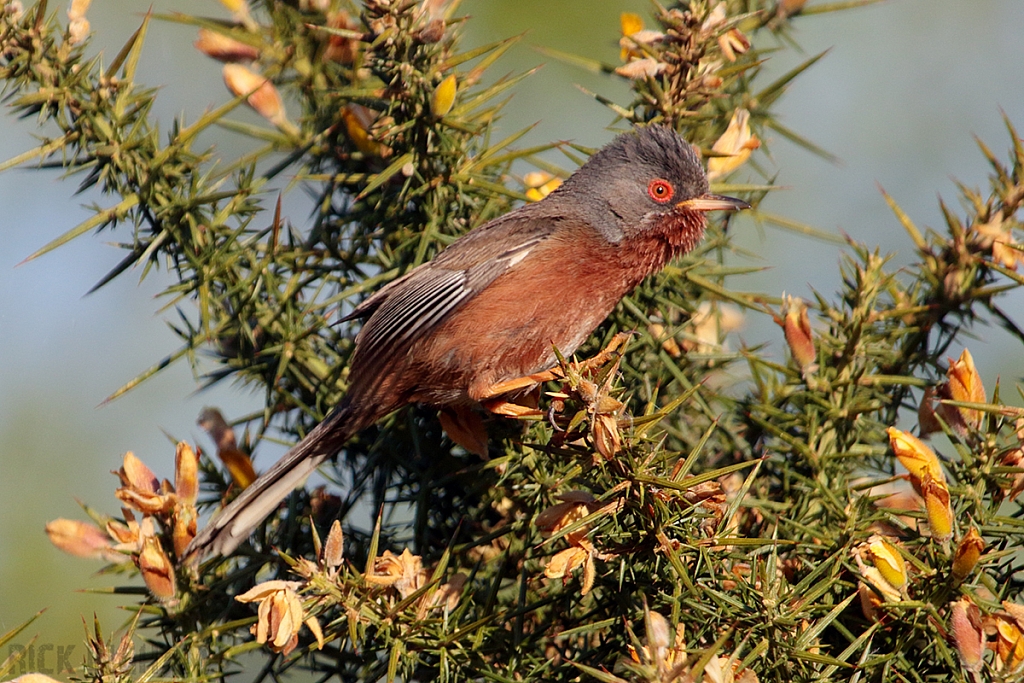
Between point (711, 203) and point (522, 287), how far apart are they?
87 centimetres

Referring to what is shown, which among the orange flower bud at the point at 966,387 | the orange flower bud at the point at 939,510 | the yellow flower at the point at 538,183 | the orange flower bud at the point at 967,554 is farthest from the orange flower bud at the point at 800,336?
the yellow flower at the point at 538,183

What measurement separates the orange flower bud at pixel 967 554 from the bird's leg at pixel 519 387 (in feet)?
3.69


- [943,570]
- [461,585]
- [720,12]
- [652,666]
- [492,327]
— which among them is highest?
[720,12]

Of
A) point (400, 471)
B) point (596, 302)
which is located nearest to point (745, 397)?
point (596, 302)

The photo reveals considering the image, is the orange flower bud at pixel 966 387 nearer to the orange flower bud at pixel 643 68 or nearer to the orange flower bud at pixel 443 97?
the orange flower bud at pixel 643 68

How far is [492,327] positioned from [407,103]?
104 cm

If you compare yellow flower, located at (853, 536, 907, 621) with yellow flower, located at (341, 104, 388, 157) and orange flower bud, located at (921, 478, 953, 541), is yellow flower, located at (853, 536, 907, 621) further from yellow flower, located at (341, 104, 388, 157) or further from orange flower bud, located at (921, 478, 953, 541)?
yellow flower, located at (341, 104, 388, 157)

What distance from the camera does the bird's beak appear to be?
353 centimetres

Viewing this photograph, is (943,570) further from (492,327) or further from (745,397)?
(492,327)

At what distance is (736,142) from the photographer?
3338mm

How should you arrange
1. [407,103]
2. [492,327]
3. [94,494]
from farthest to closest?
[94,494] → [492,327] → [407,103]

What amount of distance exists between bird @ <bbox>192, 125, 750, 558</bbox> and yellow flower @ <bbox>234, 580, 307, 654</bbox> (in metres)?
0.93

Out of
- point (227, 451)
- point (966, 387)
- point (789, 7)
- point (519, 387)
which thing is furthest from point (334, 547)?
point (789, 7)

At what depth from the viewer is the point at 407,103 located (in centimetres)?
305
